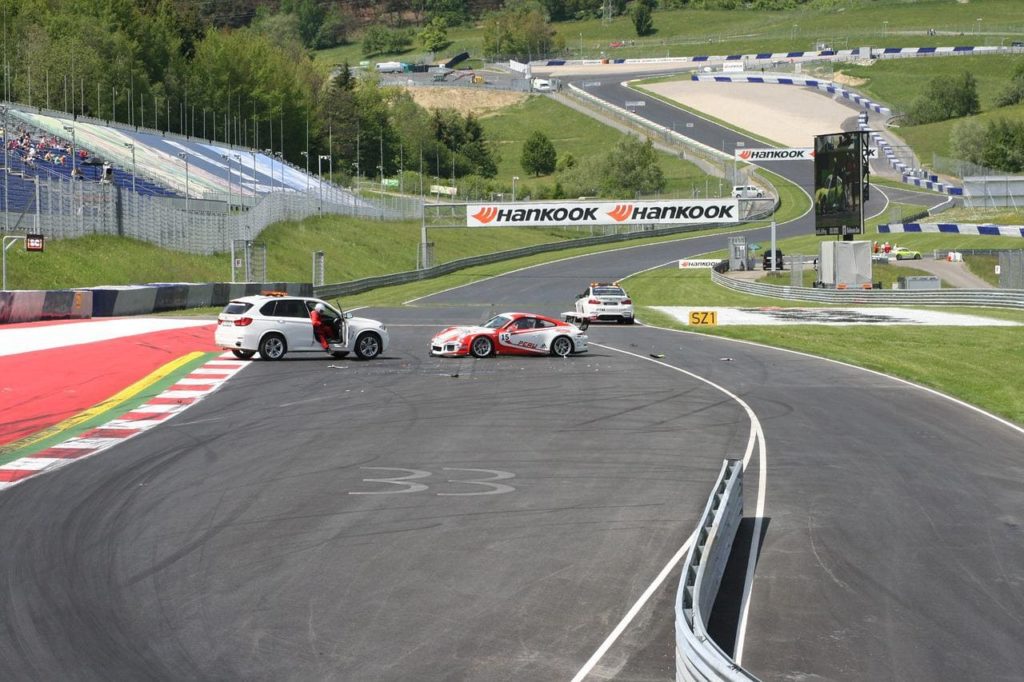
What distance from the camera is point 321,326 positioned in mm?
31547

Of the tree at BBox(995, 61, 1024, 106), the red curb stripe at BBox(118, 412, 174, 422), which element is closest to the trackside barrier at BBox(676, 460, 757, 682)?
the red curb stripe at BBox(118, 412, 174, 422)

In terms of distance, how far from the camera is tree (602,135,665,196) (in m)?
132

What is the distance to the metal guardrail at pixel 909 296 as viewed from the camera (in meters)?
55.6

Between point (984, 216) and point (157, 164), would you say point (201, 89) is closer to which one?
point (157, 164)

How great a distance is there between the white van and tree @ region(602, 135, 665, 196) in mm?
10331

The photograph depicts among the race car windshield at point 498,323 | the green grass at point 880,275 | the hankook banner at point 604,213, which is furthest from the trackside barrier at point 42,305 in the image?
the hankook banner at point 604,213

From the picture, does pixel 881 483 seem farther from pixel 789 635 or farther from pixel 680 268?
pixel 680 268

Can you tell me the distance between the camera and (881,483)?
18.2 metres

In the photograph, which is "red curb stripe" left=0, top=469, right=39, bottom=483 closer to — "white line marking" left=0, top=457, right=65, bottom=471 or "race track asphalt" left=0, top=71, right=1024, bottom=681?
"white line marking" left=0, top=457, right=65, bottom=471

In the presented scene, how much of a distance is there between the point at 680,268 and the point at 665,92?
9749cm

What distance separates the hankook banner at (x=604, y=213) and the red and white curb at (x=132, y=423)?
56.4m

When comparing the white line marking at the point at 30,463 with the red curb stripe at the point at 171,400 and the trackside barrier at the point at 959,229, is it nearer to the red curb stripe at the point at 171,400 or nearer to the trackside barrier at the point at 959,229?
the red curb stripe at the point at 171,400

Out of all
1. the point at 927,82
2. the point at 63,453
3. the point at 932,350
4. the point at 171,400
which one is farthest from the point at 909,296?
the point at 927,82

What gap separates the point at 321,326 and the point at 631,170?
4095 inches
